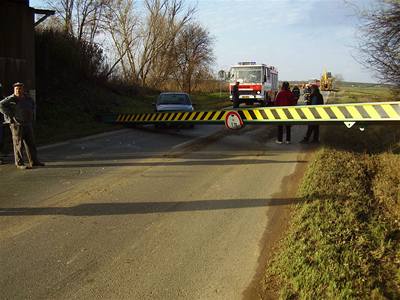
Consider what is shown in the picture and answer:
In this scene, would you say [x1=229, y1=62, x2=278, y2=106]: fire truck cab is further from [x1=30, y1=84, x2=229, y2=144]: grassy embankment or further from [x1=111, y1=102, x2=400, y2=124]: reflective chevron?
[x1=111, y1=102, x2=400, y2=124]: reflective chevron

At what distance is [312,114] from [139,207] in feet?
20.0

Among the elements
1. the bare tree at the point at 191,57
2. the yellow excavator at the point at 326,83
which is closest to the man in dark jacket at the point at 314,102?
the bare tree at the point at 191,57

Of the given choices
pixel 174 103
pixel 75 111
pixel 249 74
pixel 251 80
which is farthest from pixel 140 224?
pixel 249 74

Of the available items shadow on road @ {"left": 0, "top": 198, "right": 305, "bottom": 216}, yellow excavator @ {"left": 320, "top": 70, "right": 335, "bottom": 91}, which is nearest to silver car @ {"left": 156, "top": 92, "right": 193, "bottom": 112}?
shadow on road @ {"left": 0, "top": 198, "right": 305, "bottom": 216}

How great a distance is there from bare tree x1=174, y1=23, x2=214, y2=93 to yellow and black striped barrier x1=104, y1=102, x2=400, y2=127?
4057 centimetres

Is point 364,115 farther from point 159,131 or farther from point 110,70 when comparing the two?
point 110,70

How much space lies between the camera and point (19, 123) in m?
10.2

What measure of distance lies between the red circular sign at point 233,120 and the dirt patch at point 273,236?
11.6ft

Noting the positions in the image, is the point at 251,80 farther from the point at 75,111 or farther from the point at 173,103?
the point at 75,111

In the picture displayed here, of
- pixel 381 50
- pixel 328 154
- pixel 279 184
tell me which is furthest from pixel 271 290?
pixel 381 50

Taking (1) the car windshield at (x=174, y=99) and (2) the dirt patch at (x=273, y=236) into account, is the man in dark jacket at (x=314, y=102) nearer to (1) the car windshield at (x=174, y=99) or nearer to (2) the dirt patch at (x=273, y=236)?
(2) the dirt patch at (x=273, y=236)

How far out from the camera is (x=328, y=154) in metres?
11.0

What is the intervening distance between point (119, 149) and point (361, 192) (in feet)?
23.5

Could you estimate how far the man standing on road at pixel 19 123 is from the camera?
33.2 feet
